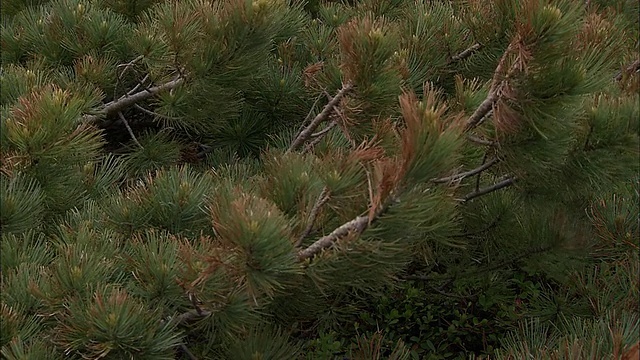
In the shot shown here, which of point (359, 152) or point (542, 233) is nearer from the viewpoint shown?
point (359, 152)

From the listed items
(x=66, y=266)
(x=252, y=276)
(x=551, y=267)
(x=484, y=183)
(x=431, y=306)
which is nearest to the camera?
(x=252, y=276)

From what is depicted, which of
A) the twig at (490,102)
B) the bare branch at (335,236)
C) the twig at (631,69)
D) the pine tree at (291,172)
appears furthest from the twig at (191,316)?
the twig at (631,69)

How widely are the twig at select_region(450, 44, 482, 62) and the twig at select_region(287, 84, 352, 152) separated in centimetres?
48

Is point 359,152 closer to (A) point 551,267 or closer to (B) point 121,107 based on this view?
(A) point 551,267

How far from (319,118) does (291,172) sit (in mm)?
440

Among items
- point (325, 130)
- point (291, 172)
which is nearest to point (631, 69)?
point (325, 130)

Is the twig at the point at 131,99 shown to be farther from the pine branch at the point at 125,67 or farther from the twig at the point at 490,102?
the twig at the point at 490,102

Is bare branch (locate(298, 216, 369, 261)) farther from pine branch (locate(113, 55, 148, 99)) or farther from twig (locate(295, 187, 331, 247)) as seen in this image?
pine branch (locate(113, 55, 148, 99))

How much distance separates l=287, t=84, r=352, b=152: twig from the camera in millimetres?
1600

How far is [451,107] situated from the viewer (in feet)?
5.23

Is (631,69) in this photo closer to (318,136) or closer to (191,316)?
(318,136)

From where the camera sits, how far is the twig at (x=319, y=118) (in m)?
1.60

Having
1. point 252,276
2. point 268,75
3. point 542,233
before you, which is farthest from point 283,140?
point 252,276

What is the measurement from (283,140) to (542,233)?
69cm
